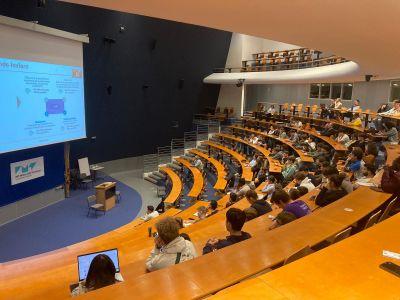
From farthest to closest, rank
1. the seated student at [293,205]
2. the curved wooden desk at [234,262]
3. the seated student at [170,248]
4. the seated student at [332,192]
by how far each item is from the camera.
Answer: the seated student at [332,192], the seated student at [293,205], the seated student at [170,248], the curved wooden desk at [234,262]

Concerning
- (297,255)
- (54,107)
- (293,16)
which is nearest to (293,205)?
(297,255)

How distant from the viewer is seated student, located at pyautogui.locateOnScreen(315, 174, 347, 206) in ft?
14.1

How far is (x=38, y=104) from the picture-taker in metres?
8.34

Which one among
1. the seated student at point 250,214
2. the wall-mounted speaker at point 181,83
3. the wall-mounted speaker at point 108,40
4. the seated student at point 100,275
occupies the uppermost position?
the wall-mounted speaker at point 108,40

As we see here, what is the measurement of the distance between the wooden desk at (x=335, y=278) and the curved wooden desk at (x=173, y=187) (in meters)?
7.23

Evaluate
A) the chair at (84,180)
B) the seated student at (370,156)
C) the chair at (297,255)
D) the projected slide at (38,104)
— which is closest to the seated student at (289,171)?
the seated student at (370,156)

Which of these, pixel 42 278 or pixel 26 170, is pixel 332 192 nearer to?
pixel 42 278

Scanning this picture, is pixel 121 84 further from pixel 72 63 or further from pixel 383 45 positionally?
pixel 383 45

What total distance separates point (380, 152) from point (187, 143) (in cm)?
974

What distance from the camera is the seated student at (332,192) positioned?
4285 mm

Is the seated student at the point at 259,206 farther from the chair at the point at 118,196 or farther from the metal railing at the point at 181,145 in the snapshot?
the metal railing at the point at 181,145

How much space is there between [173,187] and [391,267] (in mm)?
9049

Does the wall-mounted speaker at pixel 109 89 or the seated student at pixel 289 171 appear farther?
the wall-mounted speaker at pixel 109 89

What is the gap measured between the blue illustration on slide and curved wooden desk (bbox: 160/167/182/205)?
12.2ft
